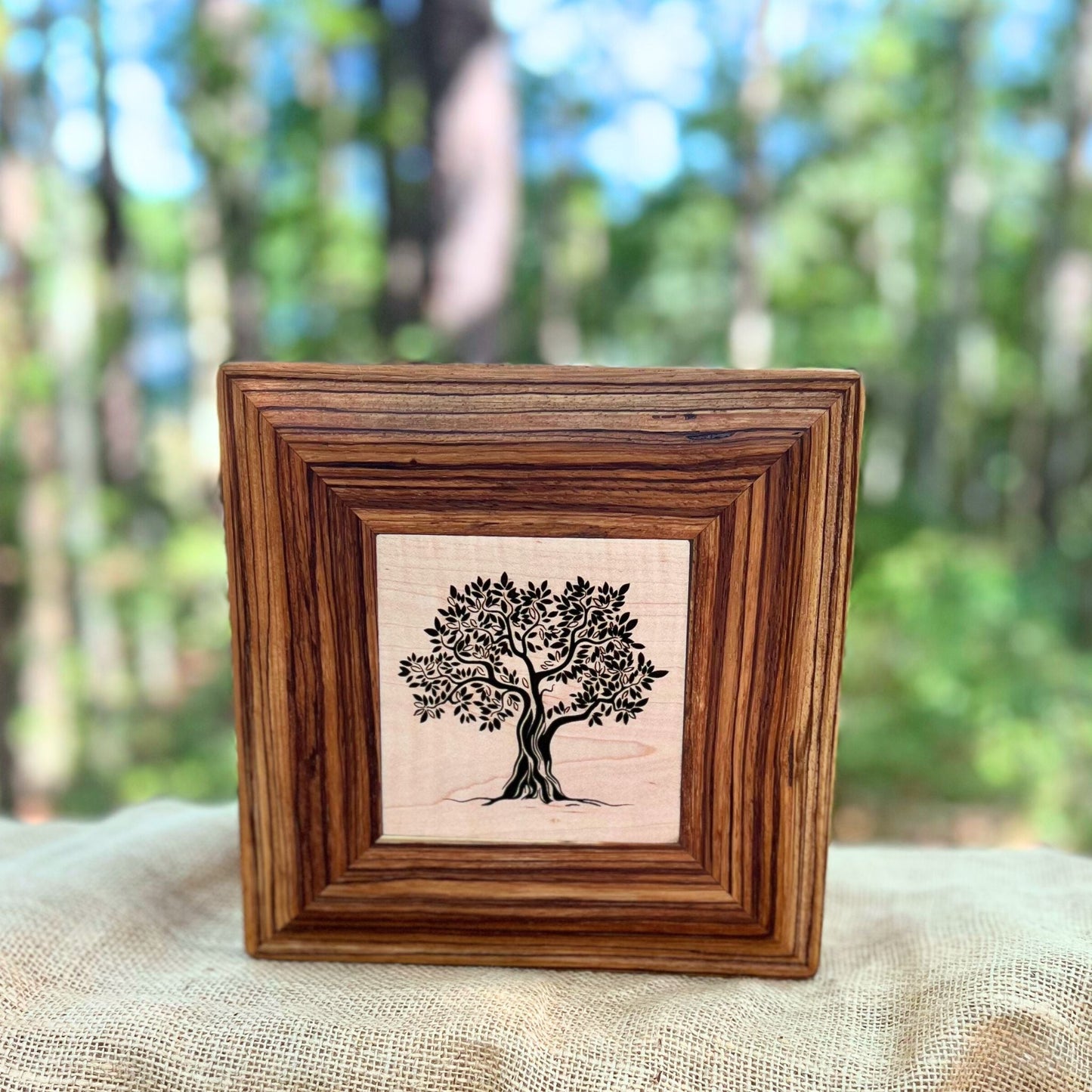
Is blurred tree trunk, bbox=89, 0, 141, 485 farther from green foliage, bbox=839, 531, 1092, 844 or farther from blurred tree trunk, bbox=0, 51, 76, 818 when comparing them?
green foliage, bbox=839, 531, 1092, 844

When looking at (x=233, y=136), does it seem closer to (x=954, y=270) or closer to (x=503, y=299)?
(x=503, y=299)

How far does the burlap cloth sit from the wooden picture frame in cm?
4

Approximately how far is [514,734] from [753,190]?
3.78 metres

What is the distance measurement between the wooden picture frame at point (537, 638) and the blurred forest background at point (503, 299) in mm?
1396

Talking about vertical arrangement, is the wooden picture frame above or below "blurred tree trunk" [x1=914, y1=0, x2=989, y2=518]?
below

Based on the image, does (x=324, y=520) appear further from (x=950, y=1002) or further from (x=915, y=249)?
(x=915, y=249)

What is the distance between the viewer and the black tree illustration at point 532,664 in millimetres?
682

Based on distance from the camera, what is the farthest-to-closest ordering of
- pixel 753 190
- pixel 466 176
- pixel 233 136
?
pixel 753 190
pixel 233 136
pixel 466 176

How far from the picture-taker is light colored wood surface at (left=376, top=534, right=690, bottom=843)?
676mm

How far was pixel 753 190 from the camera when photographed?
3975 mm

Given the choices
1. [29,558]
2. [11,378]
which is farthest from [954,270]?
[29,558]

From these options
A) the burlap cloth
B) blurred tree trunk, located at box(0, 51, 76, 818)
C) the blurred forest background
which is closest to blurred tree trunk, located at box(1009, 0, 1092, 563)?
the blurred forest background

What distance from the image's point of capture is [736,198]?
429 centimetres

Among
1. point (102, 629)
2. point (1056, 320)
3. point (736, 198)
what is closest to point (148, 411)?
point (102, 629)
